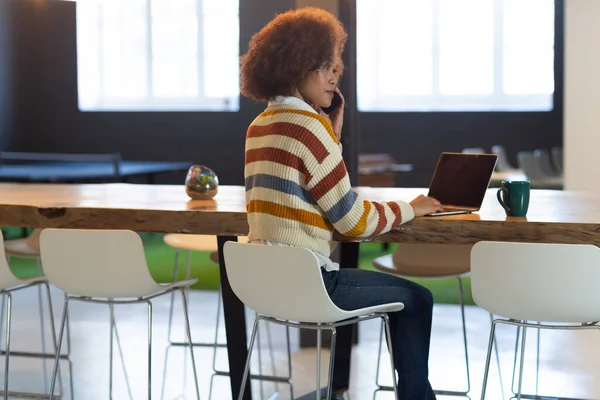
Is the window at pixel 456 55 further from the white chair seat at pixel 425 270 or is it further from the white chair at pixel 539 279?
the white chair at pixel 539 279

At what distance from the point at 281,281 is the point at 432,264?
118 cm

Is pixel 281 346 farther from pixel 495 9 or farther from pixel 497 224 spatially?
pixel 495 9

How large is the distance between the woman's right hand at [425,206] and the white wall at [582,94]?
134 inches

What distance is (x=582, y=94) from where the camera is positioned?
18.7ft

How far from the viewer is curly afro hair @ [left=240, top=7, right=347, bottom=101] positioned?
255 cm

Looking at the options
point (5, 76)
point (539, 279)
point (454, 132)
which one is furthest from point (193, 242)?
point (5, 76)

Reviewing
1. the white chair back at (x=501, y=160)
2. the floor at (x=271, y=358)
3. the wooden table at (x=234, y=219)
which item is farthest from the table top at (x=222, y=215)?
the white chair back at (x=501, y=160)

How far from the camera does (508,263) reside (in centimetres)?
237

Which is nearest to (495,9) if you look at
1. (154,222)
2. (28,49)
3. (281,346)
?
(28,49)

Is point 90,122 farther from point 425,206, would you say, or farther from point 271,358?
point 425,206

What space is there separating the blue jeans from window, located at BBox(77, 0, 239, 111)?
8321 mm

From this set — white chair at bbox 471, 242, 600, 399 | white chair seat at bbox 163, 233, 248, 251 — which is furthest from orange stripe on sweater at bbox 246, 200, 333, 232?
white chair seat at bbox 163, 233, 248, 251

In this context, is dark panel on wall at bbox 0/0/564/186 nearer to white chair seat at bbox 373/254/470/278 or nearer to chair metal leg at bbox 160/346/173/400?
chair metal leg at bbox 160/346/173/400

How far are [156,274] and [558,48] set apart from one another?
6.34 meters
